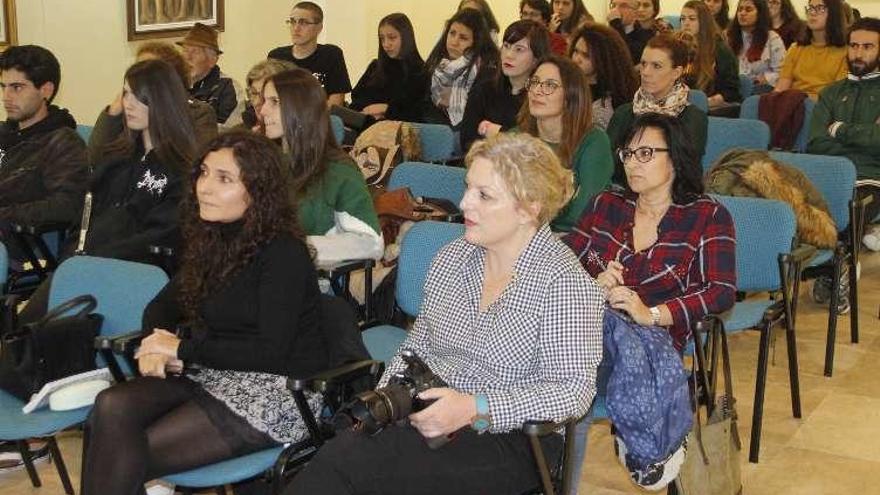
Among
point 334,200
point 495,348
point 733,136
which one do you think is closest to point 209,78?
point 733,136

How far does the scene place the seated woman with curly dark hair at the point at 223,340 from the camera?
289 cm

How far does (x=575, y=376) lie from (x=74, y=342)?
1.45 meters

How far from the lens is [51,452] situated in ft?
12.1

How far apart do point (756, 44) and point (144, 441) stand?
21.9 ft

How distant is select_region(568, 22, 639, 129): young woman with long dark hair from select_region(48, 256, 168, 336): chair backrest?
3.11 meters

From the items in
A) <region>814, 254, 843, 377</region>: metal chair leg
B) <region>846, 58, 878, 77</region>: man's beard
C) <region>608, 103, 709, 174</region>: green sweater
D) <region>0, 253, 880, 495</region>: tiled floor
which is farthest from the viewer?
<region>846, 58, 878, 77</region>: man's beard

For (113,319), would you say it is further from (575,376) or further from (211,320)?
(575,376)

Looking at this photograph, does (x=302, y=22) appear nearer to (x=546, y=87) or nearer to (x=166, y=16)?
(x=166, y=16)

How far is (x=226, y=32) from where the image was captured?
8.27 metres

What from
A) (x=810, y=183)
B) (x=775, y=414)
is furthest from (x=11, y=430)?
(x=810, y=183)

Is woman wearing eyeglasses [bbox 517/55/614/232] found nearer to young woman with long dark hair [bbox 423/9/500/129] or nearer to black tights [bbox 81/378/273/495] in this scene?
black tights [bbox 81/378/273/495]

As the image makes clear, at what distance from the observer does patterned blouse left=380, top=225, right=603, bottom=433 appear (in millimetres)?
2664

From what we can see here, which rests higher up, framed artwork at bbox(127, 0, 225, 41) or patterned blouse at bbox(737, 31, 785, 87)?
framed artwork at bbox(127, 0, 225, 41)

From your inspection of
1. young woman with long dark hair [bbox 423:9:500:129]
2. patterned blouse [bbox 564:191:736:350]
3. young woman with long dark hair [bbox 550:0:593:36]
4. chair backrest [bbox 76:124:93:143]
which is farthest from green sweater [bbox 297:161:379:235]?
young woman with long dark hair [bbox 550:0:593:36]
